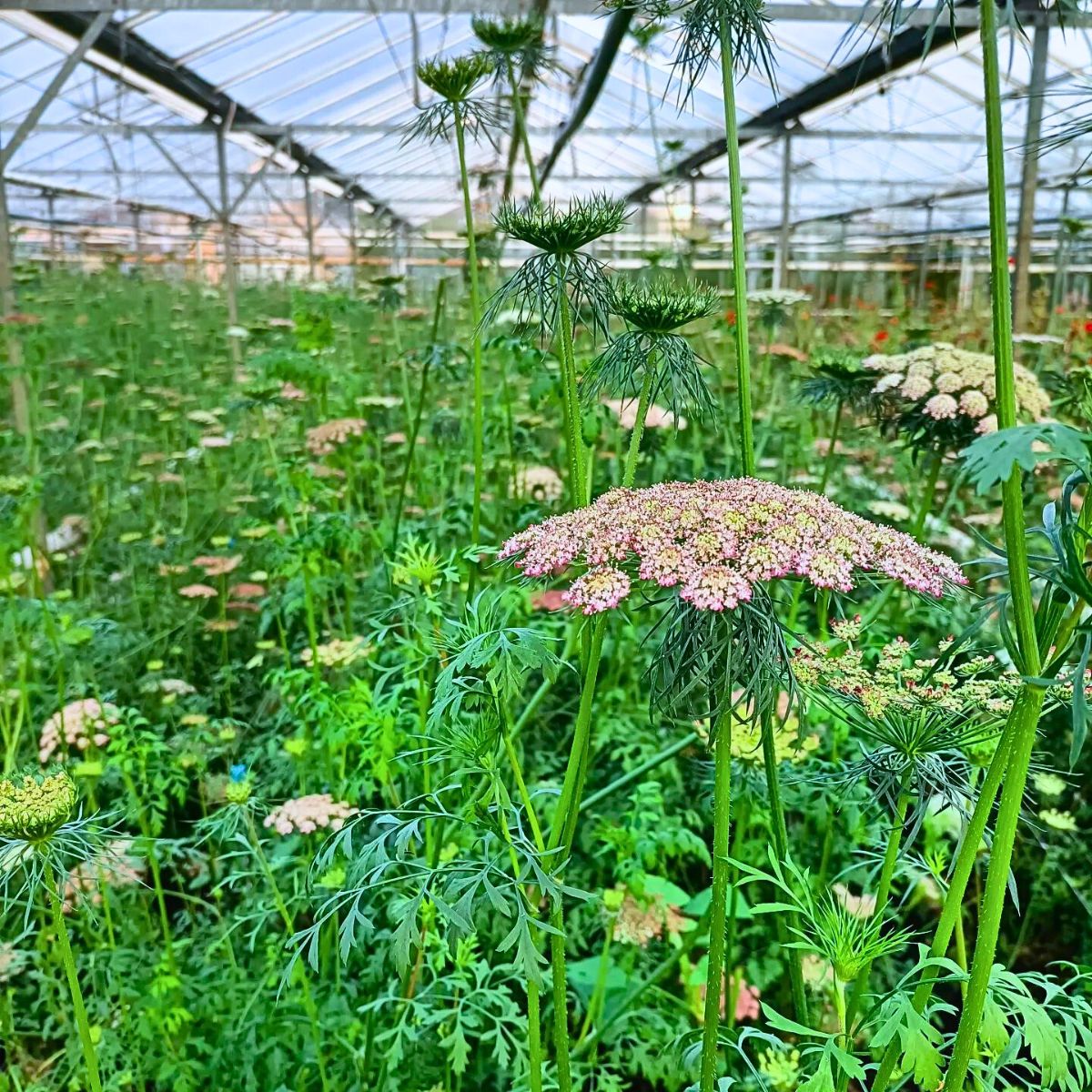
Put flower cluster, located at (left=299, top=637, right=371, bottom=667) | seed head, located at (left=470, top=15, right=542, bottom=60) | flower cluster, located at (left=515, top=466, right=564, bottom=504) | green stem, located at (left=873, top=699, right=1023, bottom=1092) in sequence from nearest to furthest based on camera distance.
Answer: green stem, located at (left=873, top=699, right=1023, bottom=1092)
seed head, located at (left=470, top=15, right=542, bottom=60)
flower cluster, located at (left=299, top=637, right=371, bottom=667)
flower cluster, located at (left=515, top=466, right=564, bottom=504)

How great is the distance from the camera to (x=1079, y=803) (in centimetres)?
295

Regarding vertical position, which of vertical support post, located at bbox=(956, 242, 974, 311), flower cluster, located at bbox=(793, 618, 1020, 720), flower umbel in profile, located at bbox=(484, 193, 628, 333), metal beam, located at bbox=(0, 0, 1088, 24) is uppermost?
metal beam, located at bbox=(0, 0, 1088, 24)

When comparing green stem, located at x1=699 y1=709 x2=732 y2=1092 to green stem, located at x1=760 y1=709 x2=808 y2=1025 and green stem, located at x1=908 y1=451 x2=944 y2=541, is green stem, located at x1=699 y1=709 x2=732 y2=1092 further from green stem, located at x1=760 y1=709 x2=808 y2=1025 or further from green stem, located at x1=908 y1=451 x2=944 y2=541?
green stem, located at x1=908 y1=451 x2=944 y2=541

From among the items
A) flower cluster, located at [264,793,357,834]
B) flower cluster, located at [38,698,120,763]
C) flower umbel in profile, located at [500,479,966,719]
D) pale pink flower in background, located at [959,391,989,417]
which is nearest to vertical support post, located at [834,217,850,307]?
pale pink flower in background, located at [959,391,989,417]

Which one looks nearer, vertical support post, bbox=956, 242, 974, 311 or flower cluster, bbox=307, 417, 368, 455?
flower cluster, bbox=307, 417, 368, 455

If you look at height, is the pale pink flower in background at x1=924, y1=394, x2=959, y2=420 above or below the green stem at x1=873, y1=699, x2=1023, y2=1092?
above

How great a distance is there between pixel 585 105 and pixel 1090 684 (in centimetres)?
372

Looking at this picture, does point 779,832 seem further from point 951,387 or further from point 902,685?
point 951,387

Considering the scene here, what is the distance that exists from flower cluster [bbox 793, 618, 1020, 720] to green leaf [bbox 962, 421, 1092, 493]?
1.18 feet

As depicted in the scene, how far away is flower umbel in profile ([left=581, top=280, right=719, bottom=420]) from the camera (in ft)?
4.42

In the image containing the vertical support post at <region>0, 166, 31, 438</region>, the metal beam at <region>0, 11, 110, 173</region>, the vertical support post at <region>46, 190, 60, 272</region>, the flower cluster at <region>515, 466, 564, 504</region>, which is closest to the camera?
the flower cluster at <region>515, 466, 564, 504</region>

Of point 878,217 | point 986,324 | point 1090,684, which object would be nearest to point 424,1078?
point 1090,684

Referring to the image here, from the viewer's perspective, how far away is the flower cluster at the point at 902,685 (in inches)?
45.5

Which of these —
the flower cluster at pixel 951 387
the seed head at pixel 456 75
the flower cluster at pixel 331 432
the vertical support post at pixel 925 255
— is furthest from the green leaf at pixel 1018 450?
the vertical support post at pixel 925 255
